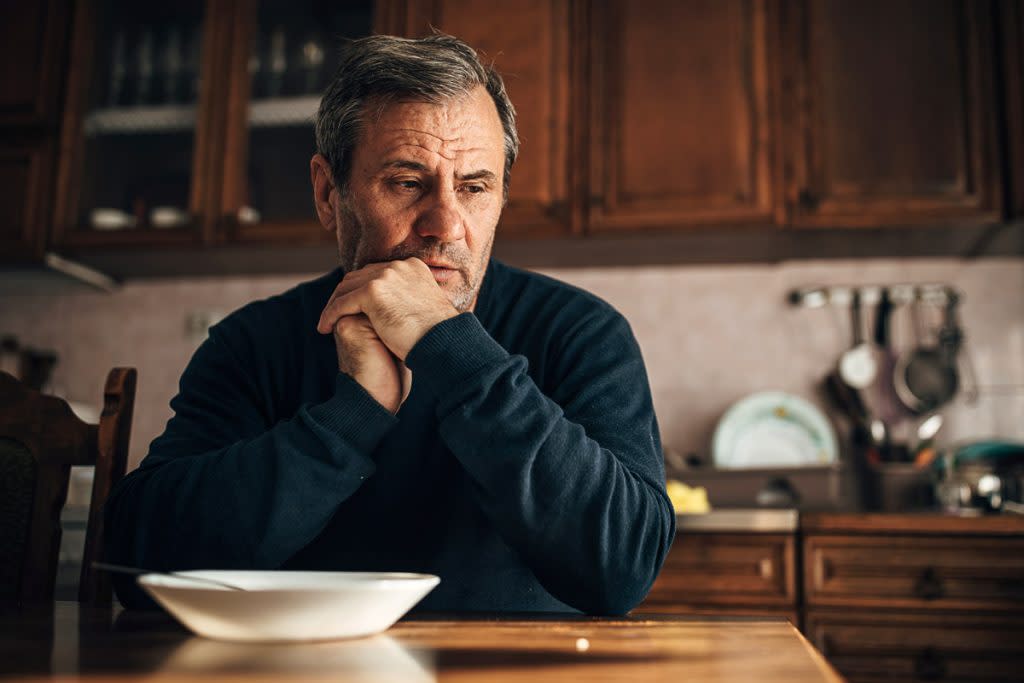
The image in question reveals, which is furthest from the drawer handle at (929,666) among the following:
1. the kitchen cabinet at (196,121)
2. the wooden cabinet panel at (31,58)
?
the wooden cabinet panel at (31,58)

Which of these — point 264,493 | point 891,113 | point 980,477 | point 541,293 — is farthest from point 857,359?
point 264,493

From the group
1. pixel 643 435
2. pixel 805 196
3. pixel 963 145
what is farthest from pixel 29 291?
pixel 963 145

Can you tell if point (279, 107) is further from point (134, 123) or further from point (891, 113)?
point (891, 113)

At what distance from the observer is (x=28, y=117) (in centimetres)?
270

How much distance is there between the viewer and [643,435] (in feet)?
3.49

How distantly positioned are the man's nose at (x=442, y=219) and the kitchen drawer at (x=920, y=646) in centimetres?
131

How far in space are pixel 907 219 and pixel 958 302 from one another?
0.40m

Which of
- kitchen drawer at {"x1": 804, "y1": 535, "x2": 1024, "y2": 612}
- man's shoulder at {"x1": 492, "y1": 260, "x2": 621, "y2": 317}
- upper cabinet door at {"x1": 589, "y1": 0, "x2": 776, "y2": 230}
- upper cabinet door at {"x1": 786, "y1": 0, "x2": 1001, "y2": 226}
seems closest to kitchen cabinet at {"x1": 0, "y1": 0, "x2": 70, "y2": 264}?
upper cabinet door at {"x1": 589, "y1": 0, "x2": 776, "y2": 230}

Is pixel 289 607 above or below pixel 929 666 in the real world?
above

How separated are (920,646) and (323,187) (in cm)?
153

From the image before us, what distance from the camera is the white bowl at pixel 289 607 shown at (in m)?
0.63

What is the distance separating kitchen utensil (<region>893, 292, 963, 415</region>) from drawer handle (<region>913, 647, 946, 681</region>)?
2.61 ft

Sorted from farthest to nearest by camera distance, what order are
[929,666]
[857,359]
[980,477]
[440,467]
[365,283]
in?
[857,359] < [980,477] < [929,666] < [440,467] < [365,283]

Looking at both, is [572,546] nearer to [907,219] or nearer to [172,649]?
[172,649]
